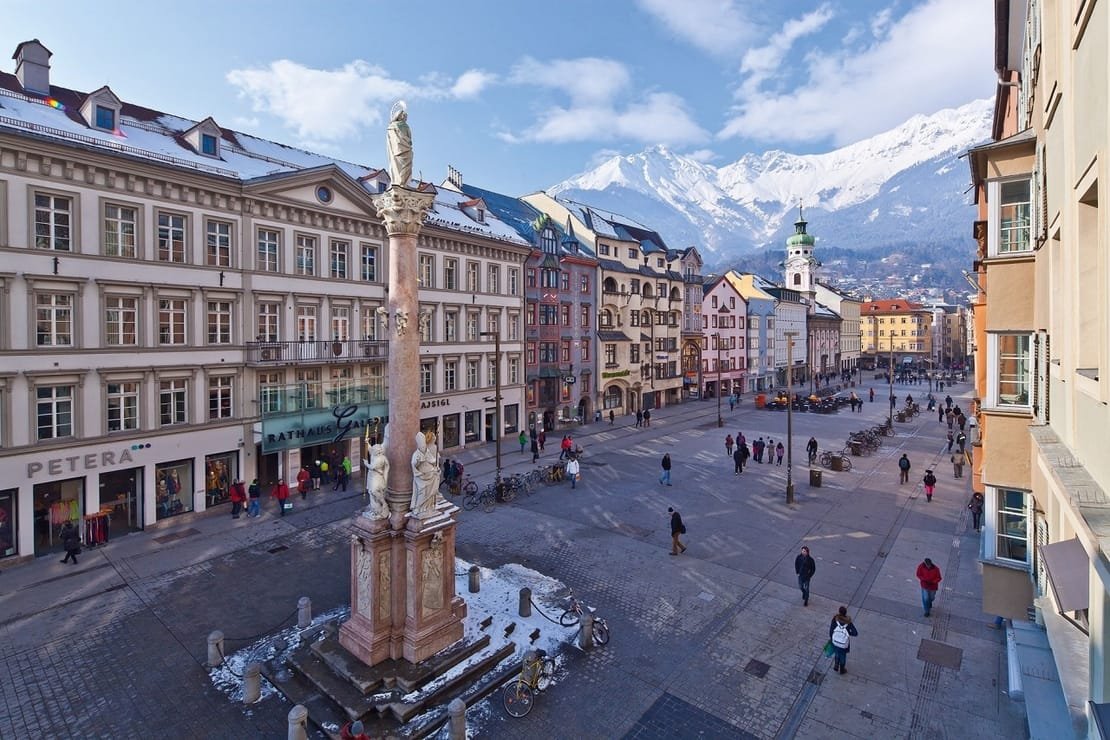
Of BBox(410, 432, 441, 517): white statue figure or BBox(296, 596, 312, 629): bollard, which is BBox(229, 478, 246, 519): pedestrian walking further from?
BBox(410, 432, 441, 517): white statue figure

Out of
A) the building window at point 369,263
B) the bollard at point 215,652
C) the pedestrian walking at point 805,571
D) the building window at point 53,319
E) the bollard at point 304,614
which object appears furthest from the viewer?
the building window at point 369,263

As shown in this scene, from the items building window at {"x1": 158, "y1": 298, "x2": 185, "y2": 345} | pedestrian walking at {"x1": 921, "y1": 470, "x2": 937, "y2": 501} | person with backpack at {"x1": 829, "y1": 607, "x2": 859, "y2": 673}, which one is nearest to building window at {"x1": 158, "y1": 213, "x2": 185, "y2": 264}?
building window at {"x1": 158, "y1": 298, "x2": 185, "y2": 345}

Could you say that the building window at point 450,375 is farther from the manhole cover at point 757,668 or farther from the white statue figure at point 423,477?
the manhole cover at point 757,668

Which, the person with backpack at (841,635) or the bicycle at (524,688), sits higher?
the person with backpack at (841,635)

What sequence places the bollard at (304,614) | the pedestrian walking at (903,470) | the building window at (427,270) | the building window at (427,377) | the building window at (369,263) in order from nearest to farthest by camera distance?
1. the bollard at (304,614)
2. the pedestrian walking at (903,470)
3. the building window at (369,263)
4. the building window at (427,270)
5. the building window at (427,377)

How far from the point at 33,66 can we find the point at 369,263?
47.6 feet

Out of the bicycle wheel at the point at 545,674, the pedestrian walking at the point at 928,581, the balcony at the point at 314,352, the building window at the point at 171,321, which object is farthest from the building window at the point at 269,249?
the pedestrian walking at the point at 928,581

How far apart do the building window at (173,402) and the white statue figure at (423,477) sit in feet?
51.9

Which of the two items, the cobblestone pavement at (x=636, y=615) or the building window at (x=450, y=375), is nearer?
the cobblestone pavement at (x=636, y=615)

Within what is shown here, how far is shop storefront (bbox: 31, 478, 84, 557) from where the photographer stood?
18.9 metres

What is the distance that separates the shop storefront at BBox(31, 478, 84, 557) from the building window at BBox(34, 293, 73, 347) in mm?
4879

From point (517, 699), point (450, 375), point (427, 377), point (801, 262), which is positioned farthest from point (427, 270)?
point (801, 262)

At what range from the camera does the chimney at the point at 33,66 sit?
21281 millimetres

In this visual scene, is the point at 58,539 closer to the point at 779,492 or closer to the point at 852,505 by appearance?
the point at 779,492
